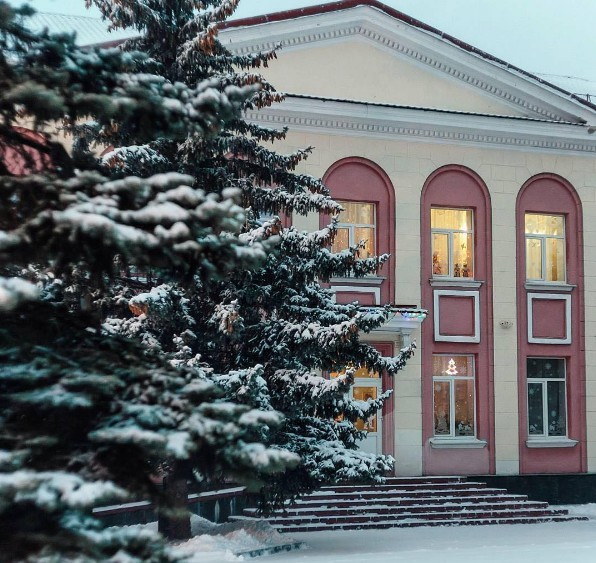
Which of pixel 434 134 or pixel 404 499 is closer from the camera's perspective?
pixel 404 499

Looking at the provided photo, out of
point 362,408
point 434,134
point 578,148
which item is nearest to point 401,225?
point 434,134

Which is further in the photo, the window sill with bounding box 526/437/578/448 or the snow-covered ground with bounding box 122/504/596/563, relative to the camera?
the window sill with bounding box 526/437/578/448

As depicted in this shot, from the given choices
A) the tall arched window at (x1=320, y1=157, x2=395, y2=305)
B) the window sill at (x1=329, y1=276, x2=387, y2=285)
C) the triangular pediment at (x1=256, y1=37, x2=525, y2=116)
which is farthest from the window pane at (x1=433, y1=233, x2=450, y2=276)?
the triangular pediment at (x1=256, y1=37, x2=525, y2=116)

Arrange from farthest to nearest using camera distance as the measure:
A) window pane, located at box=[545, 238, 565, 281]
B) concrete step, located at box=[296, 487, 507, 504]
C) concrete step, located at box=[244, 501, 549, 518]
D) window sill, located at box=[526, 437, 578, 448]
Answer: window pane, located at box=[545, 238, 565, 281] → window sill, located at box=[526, 437, 578, 448] → concrete step, located at box=[296, 487, 507, 504] → concrete step, located at box=[244, 501, 549, 518]

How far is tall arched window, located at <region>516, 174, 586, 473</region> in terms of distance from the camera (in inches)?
794

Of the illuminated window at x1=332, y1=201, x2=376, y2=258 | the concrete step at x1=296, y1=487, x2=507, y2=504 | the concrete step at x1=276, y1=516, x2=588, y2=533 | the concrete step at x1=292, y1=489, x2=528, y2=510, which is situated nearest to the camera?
the concrete step at x1=276, y1=516, x2=588, y2=533

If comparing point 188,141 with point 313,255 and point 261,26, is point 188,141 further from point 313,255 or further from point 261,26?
point 261,26

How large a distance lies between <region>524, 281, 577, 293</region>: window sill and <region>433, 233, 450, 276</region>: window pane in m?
1.71

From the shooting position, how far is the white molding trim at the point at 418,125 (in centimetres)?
1900

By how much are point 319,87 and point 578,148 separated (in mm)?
5673

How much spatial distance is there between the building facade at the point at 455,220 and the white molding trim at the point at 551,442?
0.04 m

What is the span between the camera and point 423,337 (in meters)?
19.5

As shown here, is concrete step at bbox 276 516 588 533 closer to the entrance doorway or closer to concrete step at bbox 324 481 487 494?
concrete step at bbox 324 481 487 494

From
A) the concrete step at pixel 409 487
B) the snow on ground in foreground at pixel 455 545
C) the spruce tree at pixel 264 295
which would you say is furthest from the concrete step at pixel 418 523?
the spruce tree at pixel 264 295
